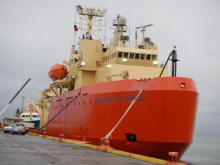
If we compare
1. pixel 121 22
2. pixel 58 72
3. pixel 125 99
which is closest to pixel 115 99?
pixel 125 99

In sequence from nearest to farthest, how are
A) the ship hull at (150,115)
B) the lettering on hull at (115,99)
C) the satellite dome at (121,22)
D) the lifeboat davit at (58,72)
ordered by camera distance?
the ship hull at (150,115)
the lettering on hull at (115,99)
the satellite dome at (121,22)
the lifeboat davit at (58,72)

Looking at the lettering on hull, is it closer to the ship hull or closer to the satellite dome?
the ship hull

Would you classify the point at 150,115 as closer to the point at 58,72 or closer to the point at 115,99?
the point at 115,99

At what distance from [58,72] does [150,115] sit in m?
18.1

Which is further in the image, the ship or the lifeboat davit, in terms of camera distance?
the lifeboat davit

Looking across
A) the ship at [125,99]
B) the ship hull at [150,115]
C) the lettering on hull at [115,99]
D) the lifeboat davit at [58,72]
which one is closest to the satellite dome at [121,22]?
the ship at [125,99]

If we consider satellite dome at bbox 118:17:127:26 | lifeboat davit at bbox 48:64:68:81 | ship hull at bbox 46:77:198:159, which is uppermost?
satellite dome at bbox 118:17:127:26

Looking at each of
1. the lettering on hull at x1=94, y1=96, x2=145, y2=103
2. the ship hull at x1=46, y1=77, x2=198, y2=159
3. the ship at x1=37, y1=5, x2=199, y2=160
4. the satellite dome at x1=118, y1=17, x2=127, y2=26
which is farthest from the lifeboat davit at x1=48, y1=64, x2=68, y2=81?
the ship hull at x1=46, y1=77, x2=198, y2=159

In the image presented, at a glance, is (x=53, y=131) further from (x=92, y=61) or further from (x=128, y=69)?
(x=128, y=69)

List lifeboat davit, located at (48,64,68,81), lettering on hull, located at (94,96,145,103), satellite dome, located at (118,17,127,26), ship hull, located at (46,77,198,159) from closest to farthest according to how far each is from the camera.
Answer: ship hull, located at (46,77,198,159), lettering on hull, located at (94,96,145,103), satellite dome, located at (118,17,127,26), lifeboat davit, located at (48,64,68,81)

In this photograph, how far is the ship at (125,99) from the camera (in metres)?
21.1

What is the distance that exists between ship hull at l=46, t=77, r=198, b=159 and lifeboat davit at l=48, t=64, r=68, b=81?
13072 mm

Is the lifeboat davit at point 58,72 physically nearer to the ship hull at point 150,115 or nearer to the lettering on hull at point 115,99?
the lettering on hull at point 115,99

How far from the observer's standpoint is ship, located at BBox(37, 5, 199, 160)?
21.1 metres
